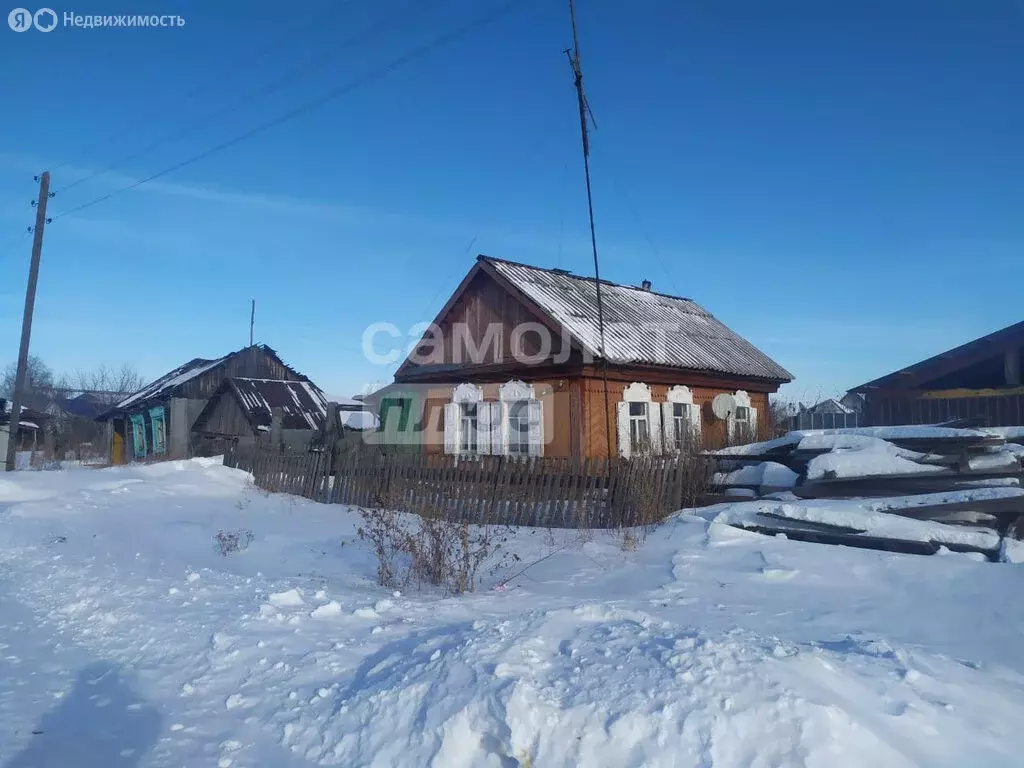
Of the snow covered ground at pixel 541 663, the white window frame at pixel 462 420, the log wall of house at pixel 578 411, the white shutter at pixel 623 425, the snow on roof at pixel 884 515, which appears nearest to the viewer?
the snow covered ground at pixel 541 663

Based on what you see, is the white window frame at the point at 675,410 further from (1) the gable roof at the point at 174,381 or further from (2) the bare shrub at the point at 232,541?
(1) the gable roof at the point at 174,381

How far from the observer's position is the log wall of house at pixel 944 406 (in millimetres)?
13180

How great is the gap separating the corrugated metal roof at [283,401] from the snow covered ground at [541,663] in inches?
727

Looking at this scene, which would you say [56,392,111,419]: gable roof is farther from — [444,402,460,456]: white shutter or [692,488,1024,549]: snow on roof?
[692,488,1024,549]: snow on roof

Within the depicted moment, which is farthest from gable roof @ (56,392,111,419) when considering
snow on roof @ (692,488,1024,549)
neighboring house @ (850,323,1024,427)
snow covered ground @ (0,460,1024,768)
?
snow on roof @ (692,488,1024,549)

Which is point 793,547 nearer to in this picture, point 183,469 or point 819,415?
point 819,415

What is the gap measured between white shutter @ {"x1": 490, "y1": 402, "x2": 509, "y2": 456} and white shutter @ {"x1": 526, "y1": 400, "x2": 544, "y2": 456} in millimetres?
702

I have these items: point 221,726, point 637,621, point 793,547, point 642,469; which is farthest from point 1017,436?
point 221,726

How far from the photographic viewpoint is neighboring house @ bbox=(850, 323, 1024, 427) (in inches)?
505

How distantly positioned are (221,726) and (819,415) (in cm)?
1744

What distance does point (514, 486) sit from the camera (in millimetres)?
10531

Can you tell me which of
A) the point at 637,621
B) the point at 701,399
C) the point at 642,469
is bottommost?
the point at 637,621

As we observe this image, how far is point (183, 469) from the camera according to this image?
1672 centimetres

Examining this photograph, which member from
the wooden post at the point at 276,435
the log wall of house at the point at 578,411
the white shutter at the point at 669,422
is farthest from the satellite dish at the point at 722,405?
the wooden post at the point at 276,435
